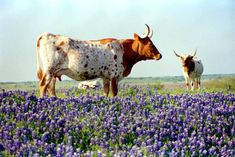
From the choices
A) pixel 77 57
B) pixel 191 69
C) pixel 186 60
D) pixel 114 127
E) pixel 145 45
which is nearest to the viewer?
pixel 114 127

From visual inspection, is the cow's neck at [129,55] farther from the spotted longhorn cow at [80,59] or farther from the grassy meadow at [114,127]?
the grassy meadow at [114,127]

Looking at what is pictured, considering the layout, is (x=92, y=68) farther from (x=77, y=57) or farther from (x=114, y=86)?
(x=114, y=86)

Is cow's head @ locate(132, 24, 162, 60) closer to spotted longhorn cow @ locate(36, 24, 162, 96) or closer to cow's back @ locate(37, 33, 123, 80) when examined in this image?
spotted longhorn cow @ locate(36, 24, 162, 96)

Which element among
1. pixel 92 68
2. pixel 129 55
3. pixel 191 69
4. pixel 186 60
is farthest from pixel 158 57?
pixel 191 69

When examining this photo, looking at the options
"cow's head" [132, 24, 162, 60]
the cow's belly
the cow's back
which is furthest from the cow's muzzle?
the cow's back

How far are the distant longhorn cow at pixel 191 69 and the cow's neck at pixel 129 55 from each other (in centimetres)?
1066

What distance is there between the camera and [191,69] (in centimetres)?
2362

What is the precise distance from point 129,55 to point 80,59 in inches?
68.0

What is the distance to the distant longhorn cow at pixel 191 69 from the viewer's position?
2302 cm

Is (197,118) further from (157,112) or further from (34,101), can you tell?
(34,101)

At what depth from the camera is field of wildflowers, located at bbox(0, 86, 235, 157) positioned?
5.39 meters

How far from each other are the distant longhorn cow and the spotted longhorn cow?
11.1 meters

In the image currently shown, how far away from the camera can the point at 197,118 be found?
6922mm

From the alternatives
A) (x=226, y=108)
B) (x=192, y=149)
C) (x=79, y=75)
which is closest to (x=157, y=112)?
(x=226, y=108)
